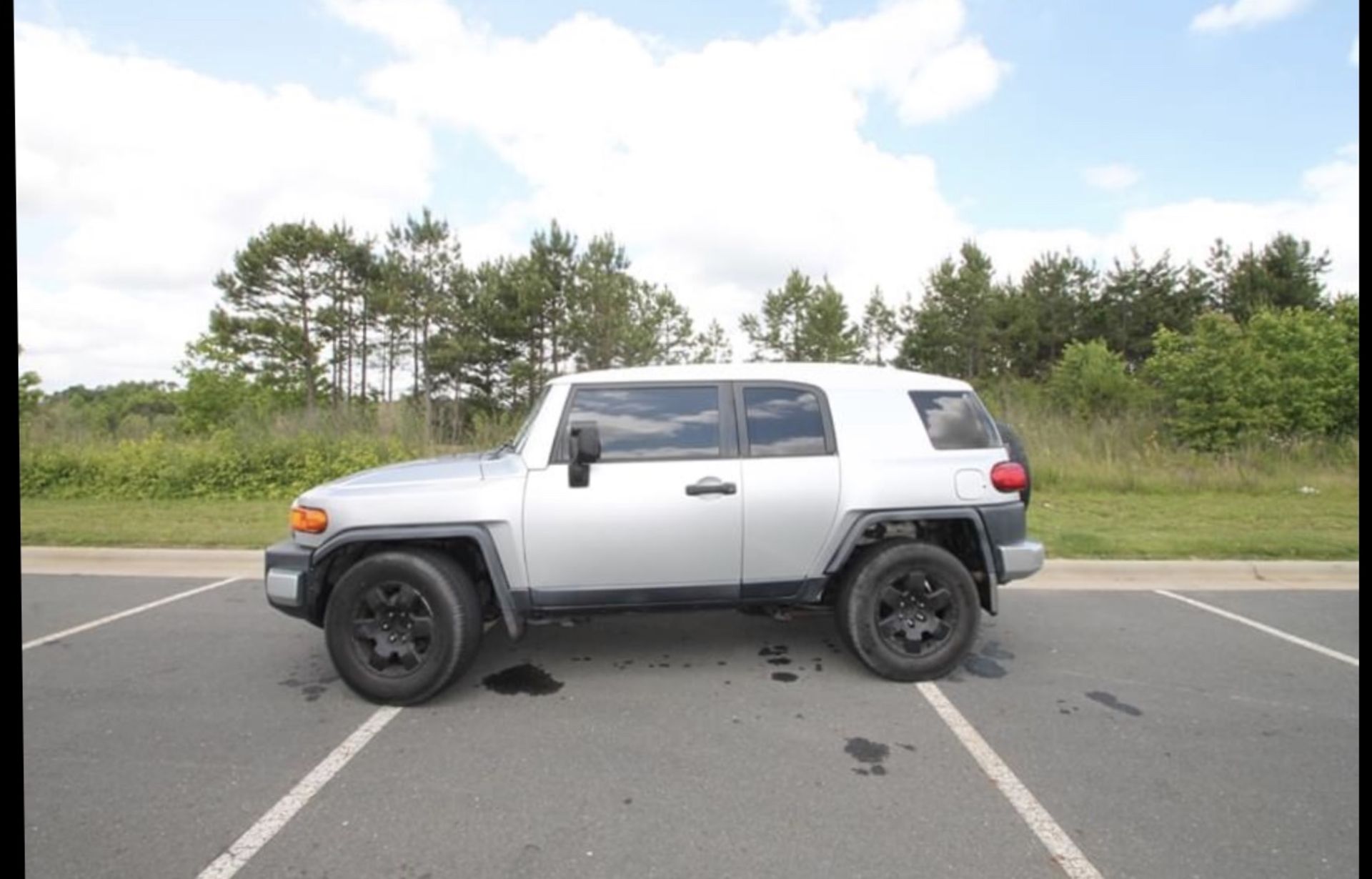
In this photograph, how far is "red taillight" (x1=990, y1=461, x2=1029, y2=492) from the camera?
3787mm

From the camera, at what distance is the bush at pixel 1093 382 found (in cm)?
2602

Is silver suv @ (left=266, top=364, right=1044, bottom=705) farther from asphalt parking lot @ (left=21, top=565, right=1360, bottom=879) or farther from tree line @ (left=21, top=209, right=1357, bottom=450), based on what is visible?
tree line @ (left=21, top=209, right=1357, bottom=450)

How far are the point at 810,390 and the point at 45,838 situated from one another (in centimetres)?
387

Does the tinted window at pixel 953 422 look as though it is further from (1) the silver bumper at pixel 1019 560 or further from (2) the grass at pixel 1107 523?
(2) the grass at pixel 1107 523

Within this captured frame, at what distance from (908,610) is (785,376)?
155 centimetres

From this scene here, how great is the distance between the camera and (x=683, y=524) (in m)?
3.53

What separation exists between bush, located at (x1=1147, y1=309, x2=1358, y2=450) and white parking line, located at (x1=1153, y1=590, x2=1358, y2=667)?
1368 cm

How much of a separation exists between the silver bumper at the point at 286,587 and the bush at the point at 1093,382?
85.1ft

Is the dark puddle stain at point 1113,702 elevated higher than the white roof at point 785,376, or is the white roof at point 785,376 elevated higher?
the white roof at point 785,376

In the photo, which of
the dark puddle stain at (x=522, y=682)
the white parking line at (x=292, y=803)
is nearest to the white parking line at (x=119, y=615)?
the white parking line at (x=292, y=803)

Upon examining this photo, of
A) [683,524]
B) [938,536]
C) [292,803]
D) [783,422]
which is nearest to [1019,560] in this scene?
[938,536]

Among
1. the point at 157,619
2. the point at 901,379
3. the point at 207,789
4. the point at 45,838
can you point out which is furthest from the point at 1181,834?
the point at 157,619

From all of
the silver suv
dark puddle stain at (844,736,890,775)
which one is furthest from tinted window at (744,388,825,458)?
dark puddle stain at (844,736,890,775)

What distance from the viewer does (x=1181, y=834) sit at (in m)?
2.40
